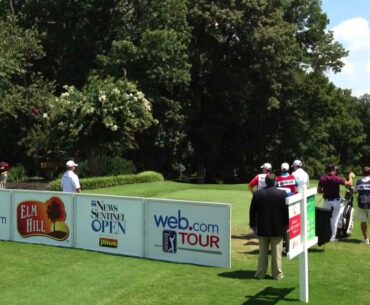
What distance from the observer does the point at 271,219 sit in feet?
32.2

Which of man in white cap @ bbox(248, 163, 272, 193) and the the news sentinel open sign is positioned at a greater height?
man in white cap @ bbox(248, 163, 272, 193)

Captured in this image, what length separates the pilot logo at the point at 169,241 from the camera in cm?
1168

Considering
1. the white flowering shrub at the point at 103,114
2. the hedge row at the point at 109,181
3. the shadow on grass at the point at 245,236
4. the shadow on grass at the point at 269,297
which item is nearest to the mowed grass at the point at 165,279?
the shadow on grass at the point at 269,297

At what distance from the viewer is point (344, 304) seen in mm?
8594

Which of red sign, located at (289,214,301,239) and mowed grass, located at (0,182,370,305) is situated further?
mowed grass, located at (0,182,370,305)

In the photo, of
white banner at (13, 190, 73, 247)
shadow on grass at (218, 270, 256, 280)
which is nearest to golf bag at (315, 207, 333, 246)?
shadow on grass at (218, 270, 256, 280)

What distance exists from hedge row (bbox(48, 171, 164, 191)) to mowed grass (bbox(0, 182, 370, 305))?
36.6ft

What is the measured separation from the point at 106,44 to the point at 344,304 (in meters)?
34.2

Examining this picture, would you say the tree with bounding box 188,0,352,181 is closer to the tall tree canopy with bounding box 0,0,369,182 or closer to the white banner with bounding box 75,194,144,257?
the tall tree canopy with bounding box 0,0,369,182

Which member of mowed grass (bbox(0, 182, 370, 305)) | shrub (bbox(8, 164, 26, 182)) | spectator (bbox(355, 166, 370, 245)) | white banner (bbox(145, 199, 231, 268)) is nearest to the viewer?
mowed grass (bbox(0, 182, 370, 305))

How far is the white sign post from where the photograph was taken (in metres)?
8.64

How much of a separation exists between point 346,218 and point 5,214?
8.23 m

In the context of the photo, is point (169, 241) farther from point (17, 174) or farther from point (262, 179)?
point (17, 174)

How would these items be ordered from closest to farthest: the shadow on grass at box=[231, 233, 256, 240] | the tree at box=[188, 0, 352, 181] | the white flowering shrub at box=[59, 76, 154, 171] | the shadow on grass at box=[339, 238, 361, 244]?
the shadow on grass at box=[339, 238, 361, 244], the shadow on grass at box=[231, 233, 256, 240], the white flowering shrub at box=[59, 76, 154, 171], the tree at box=[188, 0, 352, 181]
